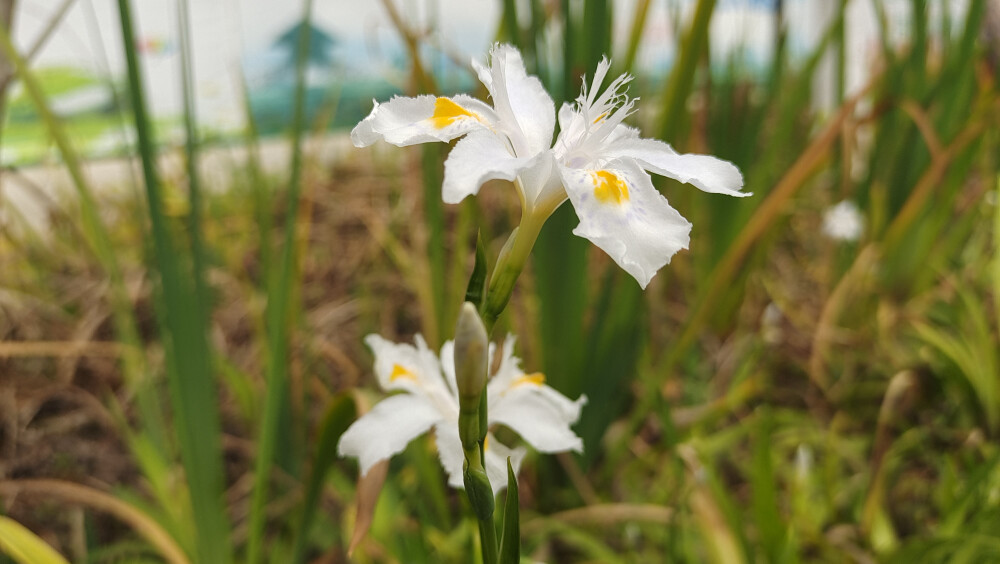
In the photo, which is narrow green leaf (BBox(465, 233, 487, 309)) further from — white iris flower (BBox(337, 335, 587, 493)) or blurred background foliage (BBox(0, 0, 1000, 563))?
blurred background foliage (BBox(0, 0, 1000, 563))

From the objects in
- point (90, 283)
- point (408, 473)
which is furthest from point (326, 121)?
point (408, 473)

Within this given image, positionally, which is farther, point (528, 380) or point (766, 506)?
point (766, 506)

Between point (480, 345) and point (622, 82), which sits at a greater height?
Answer: point (622, 82)

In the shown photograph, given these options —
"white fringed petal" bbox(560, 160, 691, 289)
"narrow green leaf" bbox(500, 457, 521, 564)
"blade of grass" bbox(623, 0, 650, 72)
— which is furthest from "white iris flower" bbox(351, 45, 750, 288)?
"blade of grass" bbox(623, 0, 650, 72)

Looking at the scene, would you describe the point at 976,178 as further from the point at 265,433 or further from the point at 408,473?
the point at 265,433

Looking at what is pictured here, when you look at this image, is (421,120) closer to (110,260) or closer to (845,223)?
(110,260)

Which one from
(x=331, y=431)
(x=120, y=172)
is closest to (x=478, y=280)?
(x=331, y=431)

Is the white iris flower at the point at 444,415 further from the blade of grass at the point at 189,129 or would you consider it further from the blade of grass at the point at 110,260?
the blade of grass at the point at 110,260
